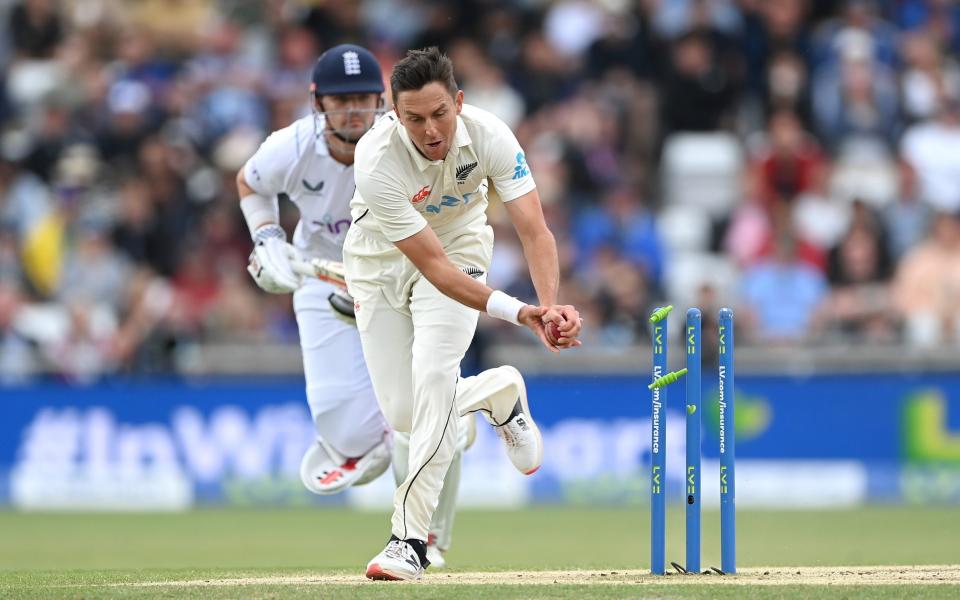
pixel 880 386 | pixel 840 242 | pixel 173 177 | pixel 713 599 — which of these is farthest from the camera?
pixel 173 177

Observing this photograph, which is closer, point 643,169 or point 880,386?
point 880,386

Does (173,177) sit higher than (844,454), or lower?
higher

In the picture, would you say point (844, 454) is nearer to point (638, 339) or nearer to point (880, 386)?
point (880, 386)

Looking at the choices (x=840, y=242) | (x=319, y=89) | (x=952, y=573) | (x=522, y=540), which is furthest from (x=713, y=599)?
(x=840, y=242)

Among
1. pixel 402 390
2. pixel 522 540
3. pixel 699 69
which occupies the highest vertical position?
pixel 699 69

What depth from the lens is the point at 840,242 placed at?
503 inches

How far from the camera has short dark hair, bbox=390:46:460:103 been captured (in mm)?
6023

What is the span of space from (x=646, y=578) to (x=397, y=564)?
935 millimetres

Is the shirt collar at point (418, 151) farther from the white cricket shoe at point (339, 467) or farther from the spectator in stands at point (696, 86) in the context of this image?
the spectator in stands at point (696, 86)

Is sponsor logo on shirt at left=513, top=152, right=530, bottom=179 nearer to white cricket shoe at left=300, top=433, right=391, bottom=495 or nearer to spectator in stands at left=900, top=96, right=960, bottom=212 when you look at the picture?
white cricket shoe at left=300, top=433, right=391, bottom=495

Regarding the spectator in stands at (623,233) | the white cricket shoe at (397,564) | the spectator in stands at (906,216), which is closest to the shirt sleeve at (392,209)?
the white cricket shoe at (397,564)

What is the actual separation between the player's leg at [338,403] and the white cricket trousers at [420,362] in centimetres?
90

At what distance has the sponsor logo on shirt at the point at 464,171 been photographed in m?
6.38

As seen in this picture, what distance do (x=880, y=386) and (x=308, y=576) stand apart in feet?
20.9
